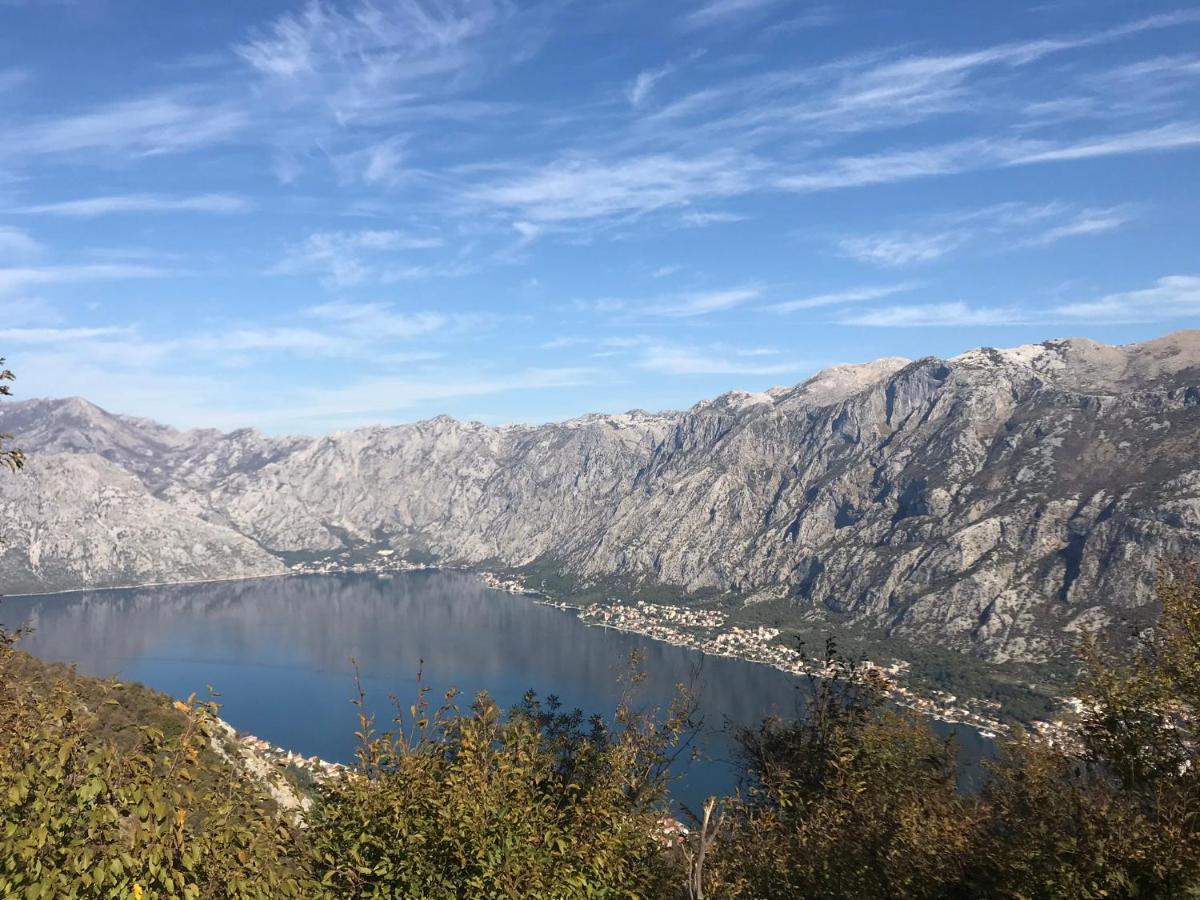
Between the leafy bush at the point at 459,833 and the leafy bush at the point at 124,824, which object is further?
the leafy bush at the point at 459,833

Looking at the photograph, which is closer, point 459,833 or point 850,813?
point 459,833

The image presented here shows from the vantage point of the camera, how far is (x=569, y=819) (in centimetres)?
1812

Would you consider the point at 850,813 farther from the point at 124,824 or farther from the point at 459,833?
the point at 124,824

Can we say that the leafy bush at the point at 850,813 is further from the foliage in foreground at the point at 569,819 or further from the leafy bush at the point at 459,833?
the leafy bush at the point at 459,833

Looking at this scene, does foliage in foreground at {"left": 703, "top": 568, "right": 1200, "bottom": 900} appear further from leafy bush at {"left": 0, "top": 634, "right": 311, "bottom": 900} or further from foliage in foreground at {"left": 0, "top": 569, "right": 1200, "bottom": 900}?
leafy bush at {"left": 0, "top": 634, "right": 311, "bottom": 900}

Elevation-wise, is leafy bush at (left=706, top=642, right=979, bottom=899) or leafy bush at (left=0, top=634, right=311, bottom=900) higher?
leafy bush at (left=0, top=634, right=311, bottom=900)

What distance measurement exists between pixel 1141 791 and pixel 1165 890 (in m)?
6.90

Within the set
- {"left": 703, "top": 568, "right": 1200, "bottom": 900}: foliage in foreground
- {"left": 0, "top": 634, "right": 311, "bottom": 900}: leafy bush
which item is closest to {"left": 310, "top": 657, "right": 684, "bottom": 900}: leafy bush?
{"left": 0, "top": 634, "right": 311, "bottom": 900}: leafy bush

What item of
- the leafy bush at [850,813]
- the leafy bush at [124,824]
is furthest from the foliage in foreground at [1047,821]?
the leafy bush at [124,824]

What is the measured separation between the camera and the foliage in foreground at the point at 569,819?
9.12 metres

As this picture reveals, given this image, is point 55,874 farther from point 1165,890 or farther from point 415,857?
point 1165,890

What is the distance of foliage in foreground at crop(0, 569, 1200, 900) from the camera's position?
912cm

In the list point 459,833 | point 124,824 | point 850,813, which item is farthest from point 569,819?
point 850,813

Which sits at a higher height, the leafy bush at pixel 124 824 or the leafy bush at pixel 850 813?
the leafy bush at pixel 124 824
